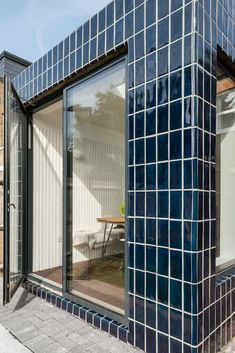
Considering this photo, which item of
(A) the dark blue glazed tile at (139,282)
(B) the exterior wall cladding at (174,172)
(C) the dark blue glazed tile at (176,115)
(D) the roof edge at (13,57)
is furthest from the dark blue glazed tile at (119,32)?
(D) the roof edge at (13,57)

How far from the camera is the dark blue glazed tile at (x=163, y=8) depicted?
187 centimetres

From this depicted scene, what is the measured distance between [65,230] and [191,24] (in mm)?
2063

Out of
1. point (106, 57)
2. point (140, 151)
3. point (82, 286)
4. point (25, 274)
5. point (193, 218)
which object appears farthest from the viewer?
point (25, 274)

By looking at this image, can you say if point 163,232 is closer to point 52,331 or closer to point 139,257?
point 139,257

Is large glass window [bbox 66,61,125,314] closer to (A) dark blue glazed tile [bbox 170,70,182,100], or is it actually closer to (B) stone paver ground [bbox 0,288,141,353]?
(B) stone paver ground [bbox 0,288,141,353]

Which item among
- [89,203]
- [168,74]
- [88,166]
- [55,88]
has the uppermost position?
[55,88]

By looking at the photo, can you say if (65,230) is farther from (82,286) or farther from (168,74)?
Answer: (168,74)

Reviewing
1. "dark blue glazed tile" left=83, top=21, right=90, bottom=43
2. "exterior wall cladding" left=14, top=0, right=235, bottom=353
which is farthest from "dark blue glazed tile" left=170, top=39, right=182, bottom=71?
"dark blue glazed tile" left=83, top=21, right=90, bottom=43

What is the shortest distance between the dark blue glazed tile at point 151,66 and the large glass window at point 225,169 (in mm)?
549

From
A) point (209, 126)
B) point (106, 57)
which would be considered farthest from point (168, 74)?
point (106, 57)

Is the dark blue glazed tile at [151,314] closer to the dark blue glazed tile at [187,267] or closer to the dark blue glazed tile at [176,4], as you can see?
the dark blue glazed tile at [187,267]

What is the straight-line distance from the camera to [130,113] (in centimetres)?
211

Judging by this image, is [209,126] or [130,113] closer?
[209,126]

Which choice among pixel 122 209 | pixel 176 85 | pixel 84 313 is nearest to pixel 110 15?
pixel 176 85
